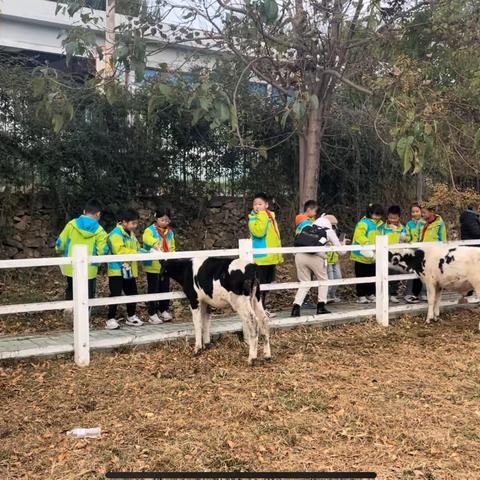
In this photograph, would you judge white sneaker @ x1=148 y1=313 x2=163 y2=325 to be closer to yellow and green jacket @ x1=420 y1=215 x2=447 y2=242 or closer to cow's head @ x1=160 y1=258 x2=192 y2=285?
cow's head @ x1=160 y1=258 x2=192 y2=285

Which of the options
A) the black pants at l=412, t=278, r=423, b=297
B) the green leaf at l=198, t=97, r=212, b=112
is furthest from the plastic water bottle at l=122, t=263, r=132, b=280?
the black pants at l=412, t=278, r=423, b=297

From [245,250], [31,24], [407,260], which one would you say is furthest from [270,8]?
[31,24]

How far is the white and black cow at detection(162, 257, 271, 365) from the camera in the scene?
6.17 m

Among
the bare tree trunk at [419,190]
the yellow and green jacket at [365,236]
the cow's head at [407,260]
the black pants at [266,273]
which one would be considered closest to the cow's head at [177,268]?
the black pants at [266,273]

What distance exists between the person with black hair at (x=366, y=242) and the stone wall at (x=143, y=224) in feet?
13.2

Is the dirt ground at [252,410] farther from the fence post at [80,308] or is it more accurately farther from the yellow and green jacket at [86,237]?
the yellow and green jacket at [86,237]

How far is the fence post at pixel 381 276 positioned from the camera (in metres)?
8.16

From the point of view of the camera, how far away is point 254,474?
3.62m

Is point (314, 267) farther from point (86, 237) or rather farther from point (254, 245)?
point (86, 237)

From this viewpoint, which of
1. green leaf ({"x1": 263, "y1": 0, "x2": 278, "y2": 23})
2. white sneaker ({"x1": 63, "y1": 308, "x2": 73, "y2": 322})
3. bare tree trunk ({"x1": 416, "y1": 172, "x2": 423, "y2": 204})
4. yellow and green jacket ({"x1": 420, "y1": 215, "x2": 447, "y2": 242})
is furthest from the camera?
bare tree trunk ({"x1": 416, "y1": 172, "x2": 423, "y2": 204})

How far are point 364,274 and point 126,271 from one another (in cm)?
383

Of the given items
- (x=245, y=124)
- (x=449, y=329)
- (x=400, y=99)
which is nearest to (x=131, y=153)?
(x=245, y=124)

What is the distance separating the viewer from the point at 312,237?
784 cm

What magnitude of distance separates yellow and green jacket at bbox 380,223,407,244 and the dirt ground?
238 cm
